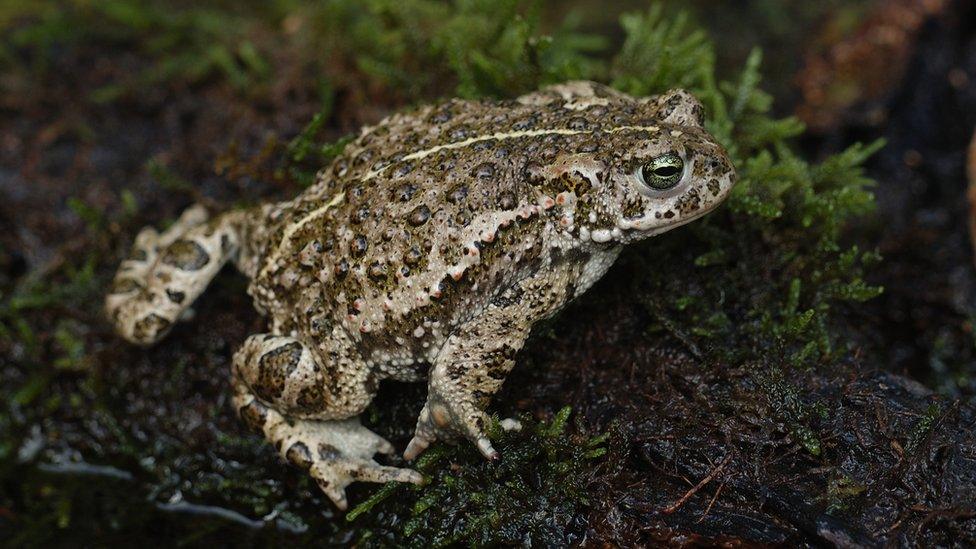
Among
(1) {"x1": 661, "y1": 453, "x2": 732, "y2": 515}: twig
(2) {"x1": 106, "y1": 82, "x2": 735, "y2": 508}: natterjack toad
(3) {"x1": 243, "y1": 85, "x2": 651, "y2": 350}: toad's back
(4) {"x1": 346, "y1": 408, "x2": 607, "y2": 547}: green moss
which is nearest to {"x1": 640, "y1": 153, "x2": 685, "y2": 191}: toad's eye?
(2) {"x1": 106, "y1": 82, "x2": 735, "y2": 508}: natterjack toad

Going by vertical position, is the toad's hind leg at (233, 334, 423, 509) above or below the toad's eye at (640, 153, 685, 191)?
below

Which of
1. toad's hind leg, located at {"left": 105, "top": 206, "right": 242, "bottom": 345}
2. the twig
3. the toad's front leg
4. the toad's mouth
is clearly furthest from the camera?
toad's hind leg, located at {"left": 105, "top": 206, "right": 242, "bottom": 345}

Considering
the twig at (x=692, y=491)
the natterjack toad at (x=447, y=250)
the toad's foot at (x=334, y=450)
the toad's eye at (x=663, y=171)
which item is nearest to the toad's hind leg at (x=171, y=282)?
the natterjack toad at (x=447, y=250)

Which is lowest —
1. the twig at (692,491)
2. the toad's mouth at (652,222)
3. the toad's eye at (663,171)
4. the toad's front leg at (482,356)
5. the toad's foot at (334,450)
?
the twig at (692,491)

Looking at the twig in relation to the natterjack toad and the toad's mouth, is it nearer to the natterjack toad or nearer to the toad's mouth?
the natterjack toad

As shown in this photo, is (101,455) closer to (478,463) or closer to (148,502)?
(148,502)

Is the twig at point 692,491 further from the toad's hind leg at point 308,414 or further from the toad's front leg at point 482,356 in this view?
the toad's hind leg at point 308,414
